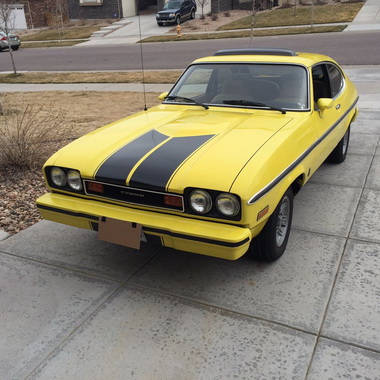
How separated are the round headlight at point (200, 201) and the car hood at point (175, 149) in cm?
6

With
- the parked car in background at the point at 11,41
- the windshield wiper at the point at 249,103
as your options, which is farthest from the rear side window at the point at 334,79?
the parked car in background at the point at 11,41

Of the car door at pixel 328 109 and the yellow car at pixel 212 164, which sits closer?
the yellow car at pixel 212 164

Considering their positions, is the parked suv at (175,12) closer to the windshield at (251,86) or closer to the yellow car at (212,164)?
the windshield at (251,86)

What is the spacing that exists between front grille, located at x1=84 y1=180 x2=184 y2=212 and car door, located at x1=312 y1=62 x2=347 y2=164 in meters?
1.80

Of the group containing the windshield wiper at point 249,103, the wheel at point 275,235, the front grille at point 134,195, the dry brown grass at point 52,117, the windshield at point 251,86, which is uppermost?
the windshield at point 251,86

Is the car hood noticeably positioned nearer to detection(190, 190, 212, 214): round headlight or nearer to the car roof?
detection(190, 190, 212, 214): round headlight

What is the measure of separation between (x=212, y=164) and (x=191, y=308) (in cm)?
102

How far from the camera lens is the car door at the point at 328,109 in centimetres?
415

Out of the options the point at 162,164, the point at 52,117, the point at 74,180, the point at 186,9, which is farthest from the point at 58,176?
the point at 186,9

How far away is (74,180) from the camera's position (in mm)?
3375

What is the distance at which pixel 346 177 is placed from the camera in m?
5.20

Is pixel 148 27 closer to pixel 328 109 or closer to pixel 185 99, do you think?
pixel 185 99

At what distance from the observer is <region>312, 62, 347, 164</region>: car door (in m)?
4.15

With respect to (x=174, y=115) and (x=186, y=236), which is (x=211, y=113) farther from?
(x=186, y=236)
